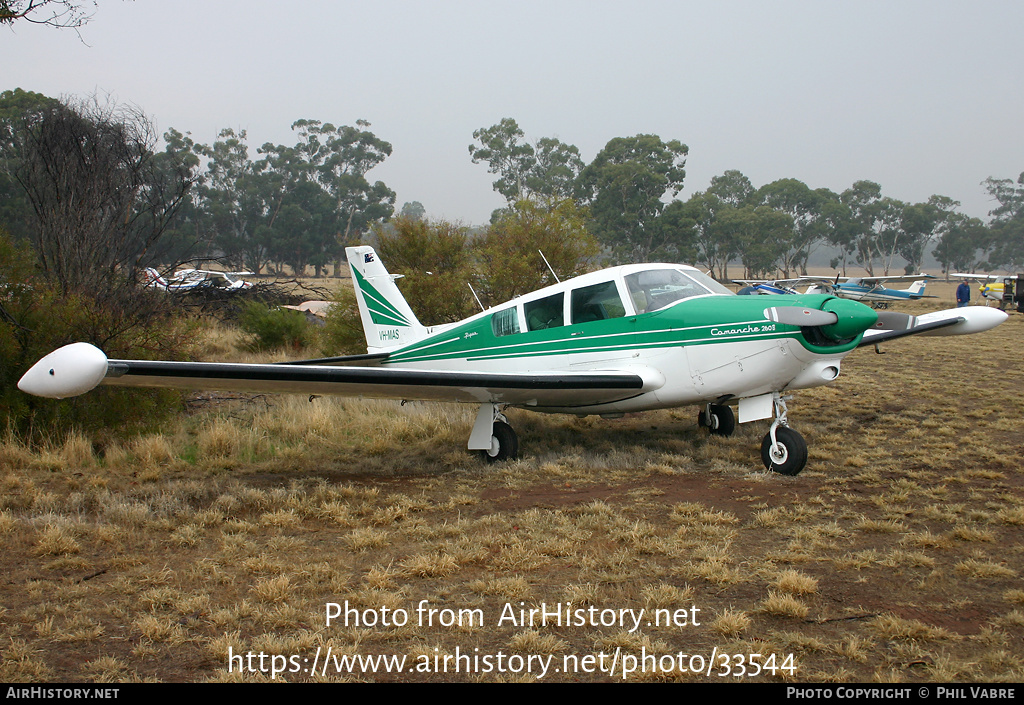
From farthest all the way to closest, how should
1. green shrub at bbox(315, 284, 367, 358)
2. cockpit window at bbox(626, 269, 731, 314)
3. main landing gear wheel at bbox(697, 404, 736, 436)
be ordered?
green shrub at bbox(315, 284, 367, 358), main landing gear wheel at bbox(697, 404, 736, 436), cockpit window at bbox(626, 269, 731, 314)

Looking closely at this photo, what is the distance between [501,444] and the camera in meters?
7.57

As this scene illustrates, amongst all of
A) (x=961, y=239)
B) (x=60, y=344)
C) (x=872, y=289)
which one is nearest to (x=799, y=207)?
(x=961, y=239)

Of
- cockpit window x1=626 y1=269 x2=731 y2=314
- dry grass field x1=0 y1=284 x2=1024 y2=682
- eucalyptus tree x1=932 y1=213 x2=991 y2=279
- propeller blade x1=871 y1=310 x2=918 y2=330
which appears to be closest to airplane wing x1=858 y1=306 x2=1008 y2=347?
propeller blade x1=871 y1=310 x2=918 y2=330

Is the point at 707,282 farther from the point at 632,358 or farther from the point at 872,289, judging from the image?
the point at 872,289

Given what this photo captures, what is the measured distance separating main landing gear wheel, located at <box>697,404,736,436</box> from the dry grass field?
0.53 meters

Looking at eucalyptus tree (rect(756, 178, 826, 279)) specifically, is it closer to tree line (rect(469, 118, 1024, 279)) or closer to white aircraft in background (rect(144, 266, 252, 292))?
tree line (rect(469, 118, 1024, 279))

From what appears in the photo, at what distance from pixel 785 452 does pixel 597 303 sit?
2.54m

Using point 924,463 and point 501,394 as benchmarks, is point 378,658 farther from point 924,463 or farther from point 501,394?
point 924,463

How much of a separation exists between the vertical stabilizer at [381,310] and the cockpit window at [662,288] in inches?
143

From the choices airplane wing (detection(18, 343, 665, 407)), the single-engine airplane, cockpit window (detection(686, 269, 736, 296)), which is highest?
the single-engine airplane

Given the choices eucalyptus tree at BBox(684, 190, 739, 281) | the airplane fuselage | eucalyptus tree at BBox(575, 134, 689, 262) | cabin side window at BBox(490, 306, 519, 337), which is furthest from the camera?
eucalyptus tree at BBox(684, 190, 739, 281)

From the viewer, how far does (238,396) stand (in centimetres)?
1190

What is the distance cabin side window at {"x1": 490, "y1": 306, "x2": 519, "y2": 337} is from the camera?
8.10m

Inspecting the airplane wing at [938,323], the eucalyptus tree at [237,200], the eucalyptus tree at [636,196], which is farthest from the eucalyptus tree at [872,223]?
the airplane wing at [938,323]
